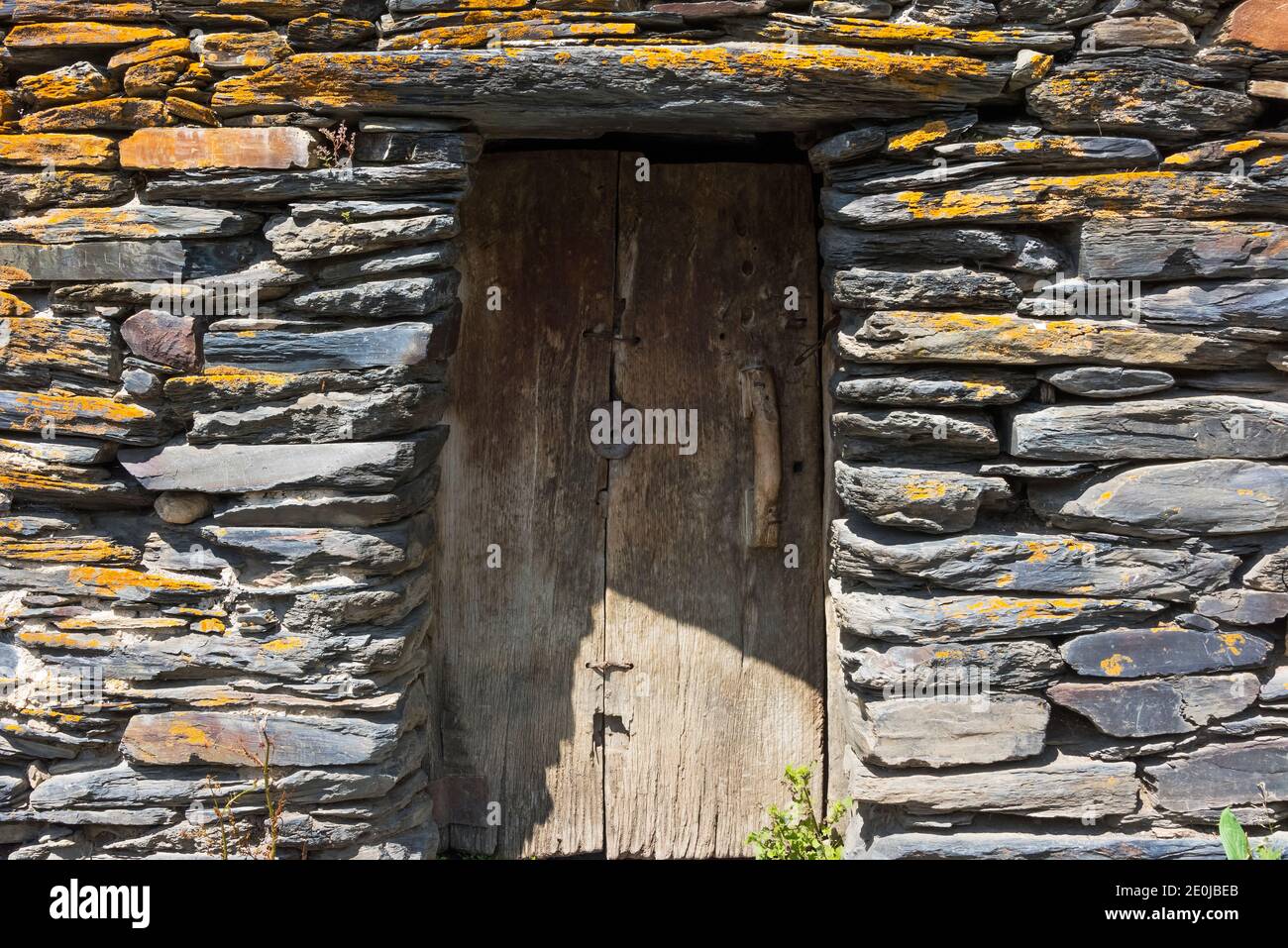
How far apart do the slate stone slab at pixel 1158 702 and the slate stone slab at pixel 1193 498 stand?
40 cm

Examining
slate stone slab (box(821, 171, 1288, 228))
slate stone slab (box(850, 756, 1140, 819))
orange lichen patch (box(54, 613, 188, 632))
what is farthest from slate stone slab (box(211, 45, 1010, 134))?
slate stone slab (box(850, 756, 1140, 819))

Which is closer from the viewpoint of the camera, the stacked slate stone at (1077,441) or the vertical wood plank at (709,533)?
the stacked slate stone at (1077,441)

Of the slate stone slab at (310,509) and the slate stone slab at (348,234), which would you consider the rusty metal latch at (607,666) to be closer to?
the slate stone slab at (310,509)

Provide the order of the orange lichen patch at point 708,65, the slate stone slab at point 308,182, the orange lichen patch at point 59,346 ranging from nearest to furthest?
1. the orange lichen patch at point 708,65
2. the slate stone slab at point 308,182
3. the orange lichen patch at point 59,346

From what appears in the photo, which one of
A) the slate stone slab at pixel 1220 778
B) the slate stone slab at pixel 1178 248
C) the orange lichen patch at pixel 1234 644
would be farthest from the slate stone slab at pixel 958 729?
the slate stone slab at pixel 1178 248

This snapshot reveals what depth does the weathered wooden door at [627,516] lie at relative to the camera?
3.22 meters

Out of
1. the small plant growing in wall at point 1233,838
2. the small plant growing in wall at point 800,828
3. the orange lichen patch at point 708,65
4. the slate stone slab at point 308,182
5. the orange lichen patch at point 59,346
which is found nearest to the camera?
the small plant growing in wall at point 1233,838

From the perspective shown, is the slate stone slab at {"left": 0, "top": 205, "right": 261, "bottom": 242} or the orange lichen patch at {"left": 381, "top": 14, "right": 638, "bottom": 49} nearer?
the orange lichen patch at {"left": 381, "top": 14, "right": 638, "bottom": 49}

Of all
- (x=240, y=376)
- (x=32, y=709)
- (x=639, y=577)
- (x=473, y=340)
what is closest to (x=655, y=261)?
(x=473, y=340)

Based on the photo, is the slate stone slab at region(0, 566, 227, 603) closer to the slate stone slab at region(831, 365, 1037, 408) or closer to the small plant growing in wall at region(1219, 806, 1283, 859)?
the slate stone slab at region(831, 365, 1037, 408)

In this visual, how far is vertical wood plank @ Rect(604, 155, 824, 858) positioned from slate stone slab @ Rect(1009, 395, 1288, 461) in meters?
0.75

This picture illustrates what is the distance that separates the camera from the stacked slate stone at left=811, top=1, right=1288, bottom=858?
2.62 metres

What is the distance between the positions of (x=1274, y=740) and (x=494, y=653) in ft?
7.16

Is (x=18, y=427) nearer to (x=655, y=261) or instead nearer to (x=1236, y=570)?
(x=655, y=261)
